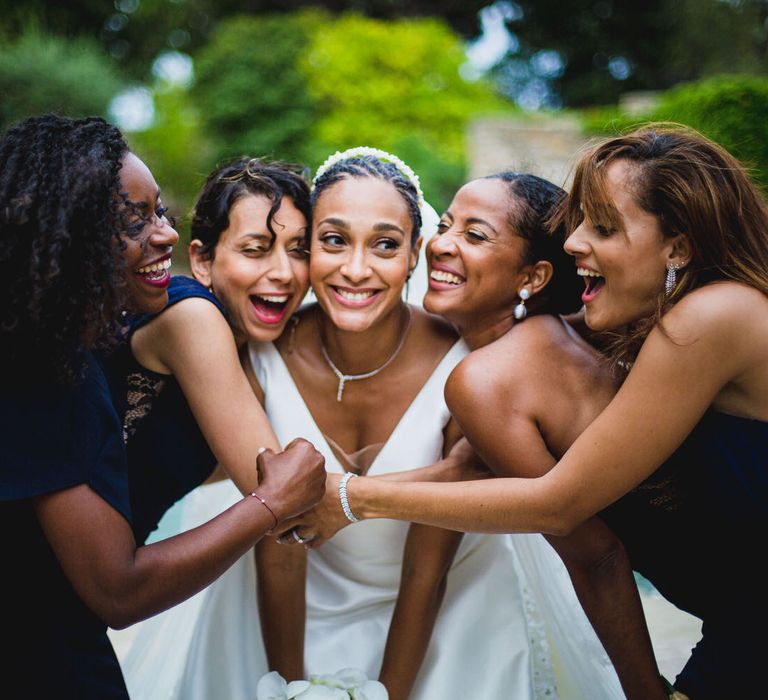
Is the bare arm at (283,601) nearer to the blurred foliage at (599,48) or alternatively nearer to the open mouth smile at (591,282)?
the open mouth smile at (591,282)

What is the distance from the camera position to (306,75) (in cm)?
1720

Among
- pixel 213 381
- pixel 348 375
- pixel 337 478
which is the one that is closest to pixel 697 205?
pixel 337 478

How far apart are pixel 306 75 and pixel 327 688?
16.0 meters

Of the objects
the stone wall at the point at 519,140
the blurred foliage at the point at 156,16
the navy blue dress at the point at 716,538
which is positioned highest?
the blurred foliage at the point at 156,16

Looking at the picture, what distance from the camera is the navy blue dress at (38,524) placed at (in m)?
2.08

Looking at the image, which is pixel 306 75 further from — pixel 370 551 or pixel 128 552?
pixel 128 552

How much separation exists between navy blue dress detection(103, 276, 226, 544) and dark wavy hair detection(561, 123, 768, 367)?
5.14 feet

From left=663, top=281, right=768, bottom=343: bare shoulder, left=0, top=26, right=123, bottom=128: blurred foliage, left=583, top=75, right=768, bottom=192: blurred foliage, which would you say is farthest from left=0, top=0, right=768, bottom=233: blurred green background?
left=663, top=281, right=768, bottom=343: bare shoulder

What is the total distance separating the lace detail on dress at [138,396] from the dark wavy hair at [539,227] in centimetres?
152

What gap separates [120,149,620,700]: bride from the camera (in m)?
3.28

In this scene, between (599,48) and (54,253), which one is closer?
(54,253)

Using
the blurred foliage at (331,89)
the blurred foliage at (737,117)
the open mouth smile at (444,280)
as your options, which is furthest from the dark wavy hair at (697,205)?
the blurred foliage at (331,89)

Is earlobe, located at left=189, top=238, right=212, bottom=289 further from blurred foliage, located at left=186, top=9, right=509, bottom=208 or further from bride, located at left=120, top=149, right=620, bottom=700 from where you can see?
blurred foliage, located at left=186, top=9, right=509, bottom=208

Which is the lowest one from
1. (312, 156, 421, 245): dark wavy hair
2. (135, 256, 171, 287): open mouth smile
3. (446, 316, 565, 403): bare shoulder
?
(446, 316, 565, 403): bare shoulder
